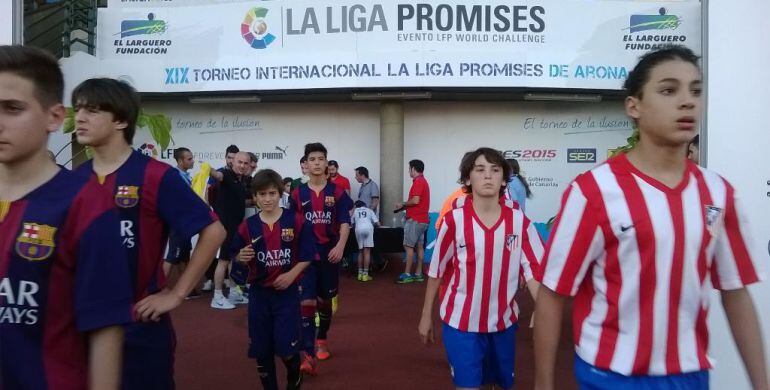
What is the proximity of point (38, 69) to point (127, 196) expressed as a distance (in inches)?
40.2

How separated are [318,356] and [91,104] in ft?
11.8

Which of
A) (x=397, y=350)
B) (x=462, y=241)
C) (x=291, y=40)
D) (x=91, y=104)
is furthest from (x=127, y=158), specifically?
(x=291, y=40)

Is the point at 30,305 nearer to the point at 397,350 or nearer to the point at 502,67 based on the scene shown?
the point at 397,350

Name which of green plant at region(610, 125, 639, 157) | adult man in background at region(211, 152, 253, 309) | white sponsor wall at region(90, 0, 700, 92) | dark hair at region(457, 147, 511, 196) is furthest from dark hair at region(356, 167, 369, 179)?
dark hair at region(457, 147, 511, 196)

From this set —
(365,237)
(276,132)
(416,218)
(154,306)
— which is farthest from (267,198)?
(276,132)

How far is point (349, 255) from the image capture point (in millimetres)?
10266

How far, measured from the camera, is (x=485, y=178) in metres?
3.46

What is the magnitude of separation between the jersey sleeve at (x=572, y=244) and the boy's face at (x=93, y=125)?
6.54 feet

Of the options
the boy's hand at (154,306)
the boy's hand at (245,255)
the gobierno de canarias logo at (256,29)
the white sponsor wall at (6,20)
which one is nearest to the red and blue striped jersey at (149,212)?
the boy's hand at (154,306)

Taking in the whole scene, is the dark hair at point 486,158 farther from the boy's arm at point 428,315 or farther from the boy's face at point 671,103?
the boy's face at point 671,103

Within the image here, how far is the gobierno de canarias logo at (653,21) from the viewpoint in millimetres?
11164

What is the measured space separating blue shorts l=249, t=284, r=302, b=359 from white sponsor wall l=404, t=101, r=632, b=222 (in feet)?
27.4

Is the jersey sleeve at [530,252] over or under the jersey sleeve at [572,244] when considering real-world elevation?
under

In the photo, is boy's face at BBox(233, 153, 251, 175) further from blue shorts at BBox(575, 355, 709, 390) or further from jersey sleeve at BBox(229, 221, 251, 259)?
blue shorts at BBox(575, 355, 709, 390)
